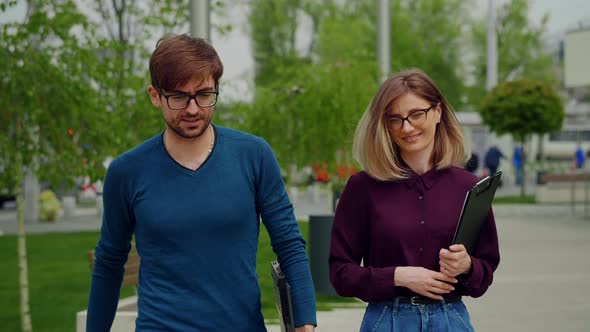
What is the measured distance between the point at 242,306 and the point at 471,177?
0.93 m

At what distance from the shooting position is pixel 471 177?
12.0 ft

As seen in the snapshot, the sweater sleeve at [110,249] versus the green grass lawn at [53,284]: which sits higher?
the sweater sleeve at [110,249]

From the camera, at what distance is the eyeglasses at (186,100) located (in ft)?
10.6

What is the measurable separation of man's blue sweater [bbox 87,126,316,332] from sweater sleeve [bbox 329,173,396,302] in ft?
0.88

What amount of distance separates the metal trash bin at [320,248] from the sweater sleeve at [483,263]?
692 centimetres

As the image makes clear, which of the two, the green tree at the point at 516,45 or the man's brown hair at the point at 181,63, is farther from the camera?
the green tree at the point at 516,45

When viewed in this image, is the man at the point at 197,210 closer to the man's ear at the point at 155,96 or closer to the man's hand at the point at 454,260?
the man's ear at the point at 155,96

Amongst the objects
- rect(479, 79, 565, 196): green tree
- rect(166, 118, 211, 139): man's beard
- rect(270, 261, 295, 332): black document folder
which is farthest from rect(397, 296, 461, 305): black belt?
rect(479, 79, 565, 196): green tree

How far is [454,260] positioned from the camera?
343 cm

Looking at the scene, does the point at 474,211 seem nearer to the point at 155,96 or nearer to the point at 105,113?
the point at 155,96

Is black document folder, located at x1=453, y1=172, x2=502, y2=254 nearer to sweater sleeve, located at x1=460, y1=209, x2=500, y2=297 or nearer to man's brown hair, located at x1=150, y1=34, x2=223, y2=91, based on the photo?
sweater sleeve, located at x1=460, y1=209, x2=500, y2=297

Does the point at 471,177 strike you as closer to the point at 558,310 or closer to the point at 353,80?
the point at 558,310

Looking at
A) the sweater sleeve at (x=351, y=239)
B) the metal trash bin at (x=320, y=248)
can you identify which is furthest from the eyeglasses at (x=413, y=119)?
the metal trash bin at (x=320, y=248)

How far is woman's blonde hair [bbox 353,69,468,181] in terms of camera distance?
3.61m
